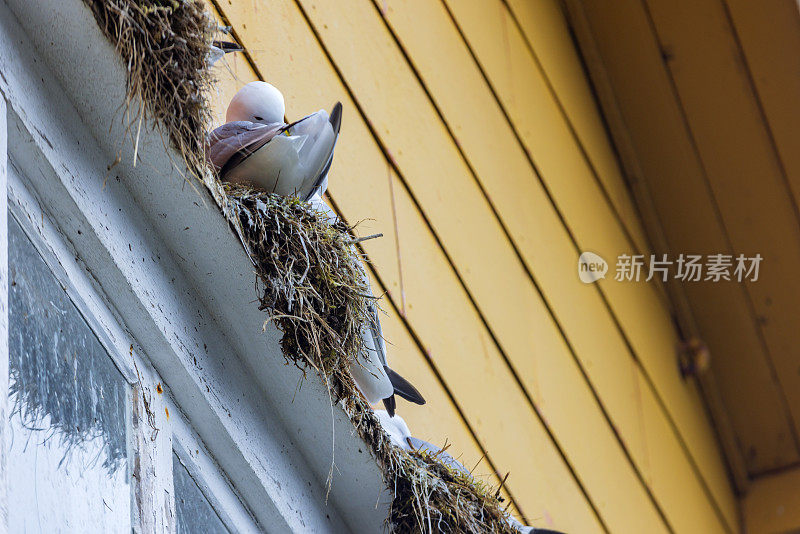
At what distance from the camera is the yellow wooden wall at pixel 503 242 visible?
2.08 m

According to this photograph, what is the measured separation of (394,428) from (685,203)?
6.53ft

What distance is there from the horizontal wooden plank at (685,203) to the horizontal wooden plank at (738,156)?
40mm

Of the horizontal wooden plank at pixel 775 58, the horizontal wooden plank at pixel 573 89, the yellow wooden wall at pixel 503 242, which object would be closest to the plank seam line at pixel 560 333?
the yellow wooden wall at pixel 503 242

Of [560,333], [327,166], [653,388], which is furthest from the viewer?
[653,388]

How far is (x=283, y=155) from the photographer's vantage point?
137cm

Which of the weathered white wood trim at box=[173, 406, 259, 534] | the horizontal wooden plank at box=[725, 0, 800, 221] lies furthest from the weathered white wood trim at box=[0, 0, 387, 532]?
the horizontal wooden plank at box=[725, 0, 800, 221]

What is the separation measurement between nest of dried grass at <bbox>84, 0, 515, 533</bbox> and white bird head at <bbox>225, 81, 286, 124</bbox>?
0.57ft

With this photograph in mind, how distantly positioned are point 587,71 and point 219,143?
209 centimetres

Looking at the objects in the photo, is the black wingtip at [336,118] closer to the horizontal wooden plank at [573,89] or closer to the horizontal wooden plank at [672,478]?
the horizontal wooden plank at [573,89]

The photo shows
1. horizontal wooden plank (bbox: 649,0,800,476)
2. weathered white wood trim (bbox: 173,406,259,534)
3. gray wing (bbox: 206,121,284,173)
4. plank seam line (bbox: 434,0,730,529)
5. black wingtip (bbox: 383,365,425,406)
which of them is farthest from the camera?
horizontal wooden plank (bbox: 649,0,800,476)

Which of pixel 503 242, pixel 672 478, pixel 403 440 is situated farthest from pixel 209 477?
pixel 672 478

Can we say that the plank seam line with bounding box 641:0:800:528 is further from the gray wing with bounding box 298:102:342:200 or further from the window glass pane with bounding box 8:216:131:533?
the window glass pane with bounding box 8:216:131:533

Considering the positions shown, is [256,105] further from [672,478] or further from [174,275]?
[672,478]

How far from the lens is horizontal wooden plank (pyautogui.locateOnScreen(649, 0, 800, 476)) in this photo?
3.14m
